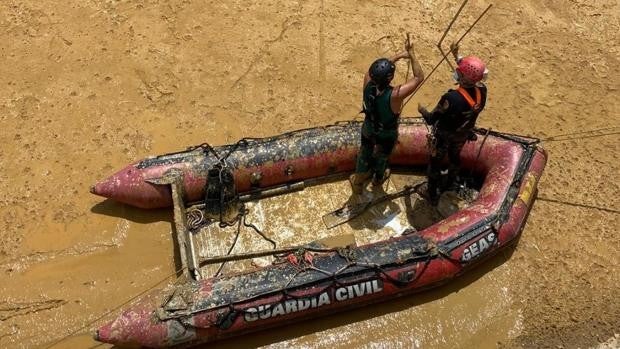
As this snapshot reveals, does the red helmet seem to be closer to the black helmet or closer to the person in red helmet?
the person in red helmet

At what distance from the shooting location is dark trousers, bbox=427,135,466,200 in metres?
6.04

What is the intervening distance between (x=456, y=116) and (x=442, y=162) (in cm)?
81

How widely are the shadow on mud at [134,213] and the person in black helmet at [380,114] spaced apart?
2.30 meters

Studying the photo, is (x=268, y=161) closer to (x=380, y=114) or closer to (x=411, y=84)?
(x=380, y=114)

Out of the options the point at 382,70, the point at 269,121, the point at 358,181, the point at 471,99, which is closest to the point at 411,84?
the point at 382,70

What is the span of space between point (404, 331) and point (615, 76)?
5.29 metres

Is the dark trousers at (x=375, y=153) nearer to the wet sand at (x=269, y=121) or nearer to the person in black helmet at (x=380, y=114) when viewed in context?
the person in black helmet at (x=380, y=114)

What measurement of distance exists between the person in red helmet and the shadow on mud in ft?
10.4

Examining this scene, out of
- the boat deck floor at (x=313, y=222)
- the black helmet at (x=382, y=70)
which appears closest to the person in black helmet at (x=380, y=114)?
the black helmet at (x=382, y=70)

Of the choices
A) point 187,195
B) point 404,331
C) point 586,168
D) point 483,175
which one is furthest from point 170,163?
point 586,168

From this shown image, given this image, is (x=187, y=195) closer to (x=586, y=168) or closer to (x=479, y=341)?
(x=479, y=341)

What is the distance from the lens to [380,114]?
5797 mm

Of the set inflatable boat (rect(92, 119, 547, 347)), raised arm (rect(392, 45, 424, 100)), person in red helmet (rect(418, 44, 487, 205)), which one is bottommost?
inflatable boat (rect(92, 119, 547, 347))

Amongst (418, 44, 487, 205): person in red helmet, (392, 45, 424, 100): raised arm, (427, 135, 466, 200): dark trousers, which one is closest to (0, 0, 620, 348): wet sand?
(427, 135, 466, 200): dark trousers
